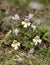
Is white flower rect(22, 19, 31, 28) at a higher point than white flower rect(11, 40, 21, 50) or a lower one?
higher

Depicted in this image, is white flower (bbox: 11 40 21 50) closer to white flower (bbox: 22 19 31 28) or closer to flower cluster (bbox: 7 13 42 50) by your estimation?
flower cluster (bbox: 7 13 42 50)

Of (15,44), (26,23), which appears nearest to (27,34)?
(26,23)

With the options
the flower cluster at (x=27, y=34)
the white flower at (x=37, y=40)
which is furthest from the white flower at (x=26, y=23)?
the white flower at (x=37, y=40)

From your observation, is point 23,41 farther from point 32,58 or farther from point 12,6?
point 12,6

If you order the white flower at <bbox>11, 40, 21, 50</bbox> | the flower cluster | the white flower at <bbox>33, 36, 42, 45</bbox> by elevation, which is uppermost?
the flower cluster

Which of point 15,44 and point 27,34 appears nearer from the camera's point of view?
point 15,44

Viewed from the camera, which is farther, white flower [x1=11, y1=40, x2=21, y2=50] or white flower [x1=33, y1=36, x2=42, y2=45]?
white flower [x1=33, y1=36, x2=42, y2=45]

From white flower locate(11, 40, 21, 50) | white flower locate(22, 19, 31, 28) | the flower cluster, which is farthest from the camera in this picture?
white flower locate(22, 19, 31, 28)

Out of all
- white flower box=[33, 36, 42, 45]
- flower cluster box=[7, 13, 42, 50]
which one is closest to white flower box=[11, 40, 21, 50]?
flower cluster box=[7, 13, 42, 50]

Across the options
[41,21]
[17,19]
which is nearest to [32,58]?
[17,19]

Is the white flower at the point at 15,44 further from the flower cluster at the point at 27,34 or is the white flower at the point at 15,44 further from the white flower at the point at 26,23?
the white flower at the point at 26,23

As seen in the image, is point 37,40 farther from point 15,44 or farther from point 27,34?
point 15,44
